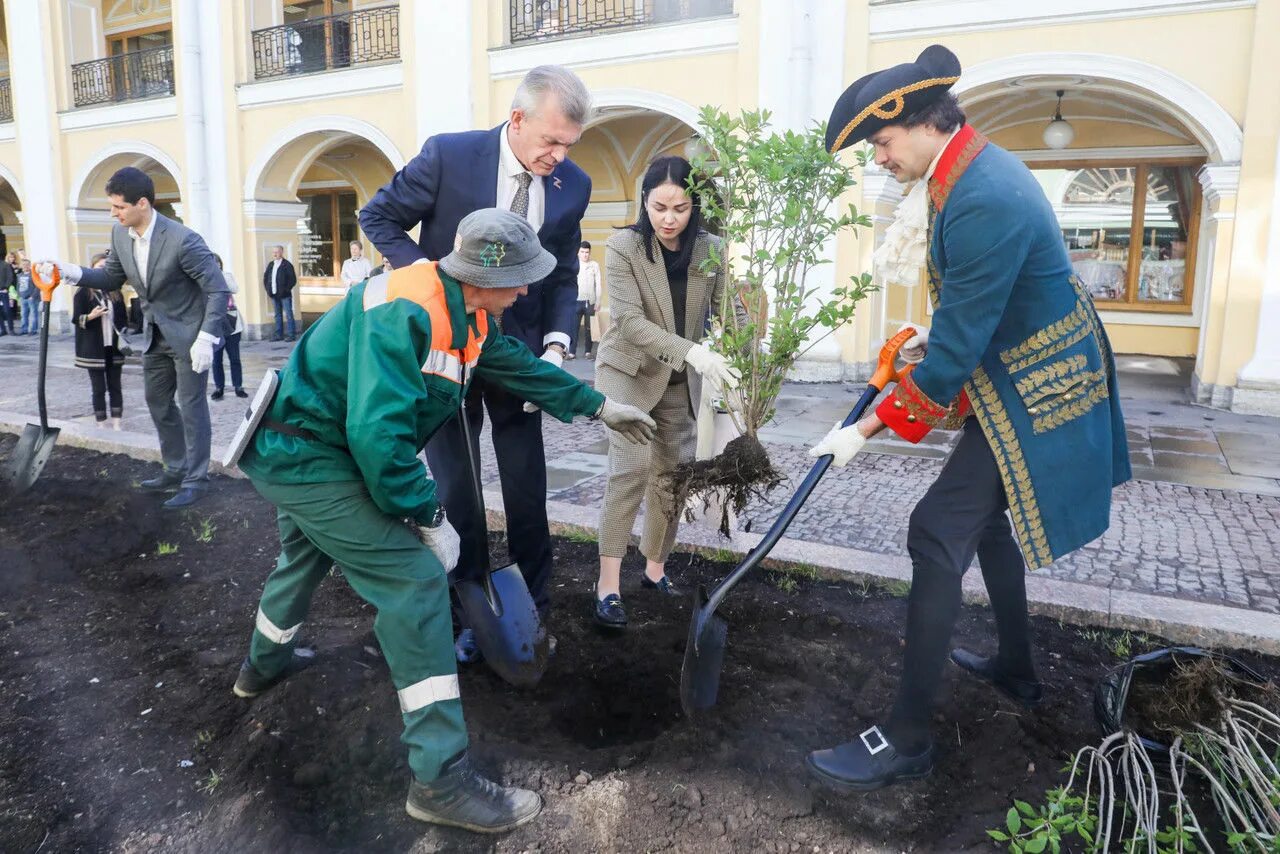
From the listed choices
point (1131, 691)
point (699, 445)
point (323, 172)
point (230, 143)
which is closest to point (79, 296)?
point (699, 445)

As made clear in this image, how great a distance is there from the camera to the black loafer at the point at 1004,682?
2752mm

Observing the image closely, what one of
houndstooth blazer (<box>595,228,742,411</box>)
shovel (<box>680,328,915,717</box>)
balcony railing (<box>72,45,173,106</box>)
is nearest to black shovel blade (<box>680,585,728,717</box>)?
shovel (<box>680,328,915,717</box>)

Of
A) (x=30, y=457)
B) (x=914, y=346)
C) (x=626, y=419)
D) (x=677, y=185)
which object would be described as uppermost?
(x=677, y=185)

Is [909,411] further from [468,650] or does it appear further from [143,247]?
[143,247]

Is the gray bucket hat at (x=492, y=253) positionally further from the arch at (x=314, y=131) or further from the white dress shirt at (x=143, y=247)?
the arch at (x=314, y=131)

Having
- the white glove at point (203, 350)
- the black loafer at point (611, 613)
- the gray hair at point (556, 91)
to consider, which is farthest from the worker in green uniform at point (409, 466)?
the white glove at point (203, 350)

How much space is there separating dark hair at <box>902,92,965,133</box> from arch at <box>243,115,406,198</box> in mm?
12379

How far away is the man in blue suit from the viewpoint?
114 inches

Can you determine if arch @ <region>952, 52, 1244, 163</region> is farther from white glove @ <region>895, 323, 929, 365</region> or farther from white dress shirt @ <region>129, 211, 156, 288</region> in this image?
white glove @ <region>895, 323, 929, 365</region>

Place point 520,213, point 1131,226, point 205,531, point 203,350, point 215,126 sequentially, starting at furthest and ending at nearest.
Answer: point 215,126, point 1131,226, point 203,350, point 205,531, point 520,213

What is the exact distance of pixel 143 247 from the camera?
5102 mm

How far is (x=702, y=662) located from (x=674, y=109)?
398 inches

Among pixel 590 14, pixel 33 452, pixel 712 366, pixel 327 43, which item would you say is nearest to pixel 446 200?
pixel 712 366

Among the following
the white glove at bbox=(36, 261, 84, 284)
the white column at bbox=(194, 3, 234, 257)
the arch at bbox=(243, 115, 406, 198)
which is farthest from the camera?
the white column at bbox=(194, 3, 234, 257)
